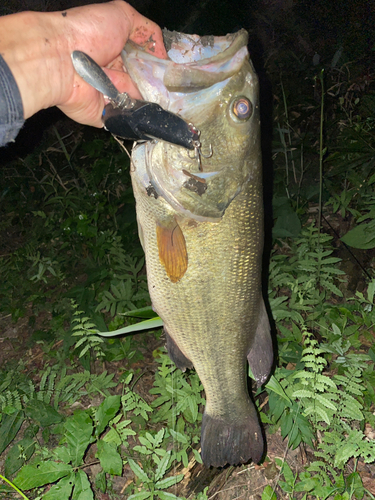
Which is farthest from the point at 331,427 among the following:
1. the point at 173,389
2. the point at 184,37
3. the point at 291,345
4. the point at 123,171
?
the point at 123,171

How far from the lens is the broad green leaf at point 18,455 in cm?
299

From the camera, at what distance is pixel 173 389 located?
9.93 feet

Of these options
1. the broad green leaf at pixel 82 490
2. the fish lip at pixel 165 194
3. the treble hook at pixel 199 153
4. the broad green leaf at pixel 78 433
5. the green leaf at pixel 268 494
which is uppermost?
the treble hook at pixel 199 153

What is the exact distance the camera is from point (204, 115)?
1.75 metres

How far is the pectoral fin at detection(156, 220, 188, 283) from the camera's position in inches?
76.7

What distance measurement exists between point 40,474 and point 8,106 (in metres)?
2.06

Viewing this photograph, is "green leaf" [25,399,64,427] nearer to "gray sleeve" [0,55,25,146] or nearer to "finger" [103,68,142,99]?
"gray sleeve" [0,55,25,146]

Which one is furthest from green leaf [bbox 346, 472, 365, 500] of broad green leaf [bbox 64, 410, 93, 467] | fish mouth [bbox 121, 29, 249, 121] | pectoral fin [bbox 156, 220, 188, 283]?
fish mouth [bbox 121, 29, 249, 121]

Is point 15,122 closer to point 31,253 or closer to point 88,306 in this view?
point 88,306

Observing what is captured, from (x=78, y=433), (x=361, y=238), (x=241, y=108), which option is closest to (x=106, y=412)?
(x=78, y=433)

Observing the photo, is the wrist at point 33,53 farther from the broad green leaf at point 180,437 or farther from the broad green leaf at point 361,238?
the broad green leaf at point 361,238

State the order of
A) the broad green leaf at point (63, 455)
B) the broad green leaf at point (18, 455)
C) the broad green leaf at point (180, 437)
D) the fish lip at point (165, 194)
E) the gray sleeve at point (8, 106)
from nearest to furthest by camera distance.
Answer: the gray sleeve at point (8, 106) < the fish lip at point (165, 194) < the broad green leaf at point (63, 455) < the broad green leaf at point (180, 437) < the broad green leaf at point (18, 455)

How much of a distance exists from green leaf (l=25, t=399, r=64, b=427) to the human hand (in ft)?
7.80

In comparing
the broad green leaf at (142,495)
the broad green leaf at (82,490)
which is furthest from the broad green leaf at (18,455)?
the broad green leaf at (142,495)
